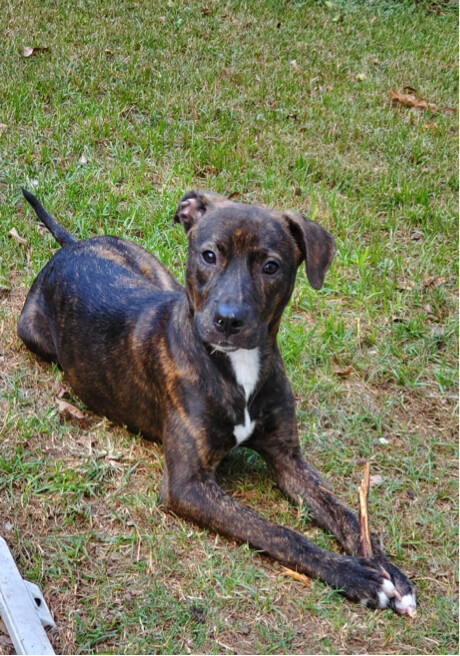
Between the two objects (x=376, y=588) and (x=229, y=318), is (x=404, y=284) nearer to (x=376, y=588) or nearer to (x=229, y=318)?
(x=229, y=318)

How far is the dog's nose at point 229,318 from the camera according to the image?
134 inches

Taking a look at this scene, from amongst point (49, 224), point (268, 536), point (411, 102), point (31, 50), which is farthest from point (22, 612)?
point (411, 102)

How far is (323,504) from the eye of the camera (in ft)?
12.6

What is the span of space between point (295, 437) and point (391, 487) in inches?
23.3

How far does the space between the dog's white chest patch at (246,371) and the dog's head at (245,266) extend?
5.7 inches

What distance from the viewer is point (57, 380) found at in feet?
15.1

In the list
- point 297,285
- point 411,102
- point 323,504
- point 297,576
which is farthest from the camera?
point 411,102

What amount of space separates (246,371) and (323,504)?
2.35 ft

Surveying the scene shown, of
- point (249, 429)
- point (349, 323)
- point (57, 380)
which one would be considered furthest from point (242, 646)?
point (349, 323)

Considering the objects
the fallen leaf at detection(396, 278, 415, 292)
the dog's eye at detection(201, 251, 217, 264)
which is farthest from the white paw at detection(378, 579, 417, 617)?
the fallen leaf at detection(396, 278, 415, 292)

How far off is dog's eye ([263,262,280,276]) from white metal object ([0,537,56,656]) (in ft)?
5.17

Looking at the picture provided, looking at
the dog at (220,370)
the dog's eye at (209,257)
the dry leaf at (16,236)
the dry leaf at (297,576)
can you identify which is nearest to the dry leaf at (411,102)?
the dry leaf at (16,236)

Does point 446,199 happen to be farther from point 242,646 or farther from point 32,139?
point 242,646

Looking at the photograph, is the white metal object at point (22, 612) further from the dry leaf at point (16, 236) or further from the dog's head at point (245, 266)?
the dry leaf at point (16, 236)
